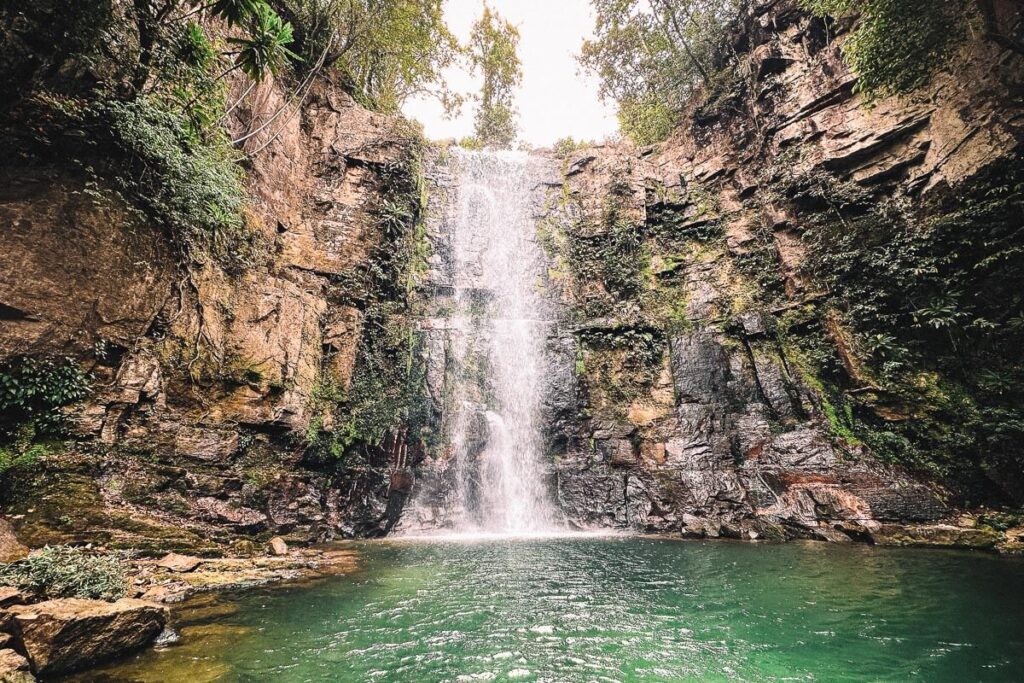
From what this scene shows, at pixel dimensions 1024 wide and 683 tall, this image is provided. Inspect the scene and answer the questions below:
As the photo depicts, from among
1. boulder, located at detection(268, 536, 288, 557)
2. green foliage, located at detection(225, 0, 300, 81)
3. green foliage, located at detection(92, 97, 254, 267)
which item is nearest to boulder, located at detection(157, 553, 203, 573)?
boulder, located at detection(268, 536, 288, 557)

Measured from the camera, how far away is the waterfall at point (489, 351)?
42.1ft

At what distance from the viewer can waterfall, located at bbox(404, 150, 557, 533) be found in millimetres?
12836

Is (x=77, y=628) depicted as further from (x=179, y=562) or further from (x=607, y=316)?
(x=607, y=316)

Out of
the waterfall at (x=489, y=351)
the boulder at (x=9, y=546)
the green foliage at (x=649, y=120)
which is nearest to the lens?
the boulder at (x=9, y=546)

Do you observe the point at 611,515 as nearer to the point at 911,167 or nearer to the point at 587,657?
the point at 587,657

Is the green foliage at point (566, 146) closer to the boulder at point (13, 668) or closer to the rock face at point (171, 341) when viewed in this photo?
the rock face at point (171, 341)

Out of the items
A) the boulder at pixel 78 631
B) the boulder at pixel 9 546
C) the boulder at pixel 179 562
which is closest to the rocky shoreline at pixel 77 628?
the boulder at pixel 78 631

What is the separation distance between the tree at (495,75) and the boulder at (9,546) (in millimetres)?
27051

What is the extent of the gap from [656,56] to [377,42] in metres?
13.0

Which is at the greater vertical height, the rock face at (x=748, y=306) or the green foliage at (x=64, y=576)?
the rock face at (x=748, y=306)

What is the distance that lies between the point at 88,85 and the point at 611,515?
14459 mm

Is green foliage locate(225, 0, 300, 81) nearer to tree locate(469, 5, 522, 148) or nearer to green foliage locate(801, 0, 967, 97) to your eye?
green foliage locate(801, 0, 967, 97)

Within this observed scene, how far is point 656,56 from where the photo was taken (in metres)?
21.0

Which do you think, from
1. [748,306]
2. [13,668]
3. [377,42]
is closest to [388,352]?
[13,668]
